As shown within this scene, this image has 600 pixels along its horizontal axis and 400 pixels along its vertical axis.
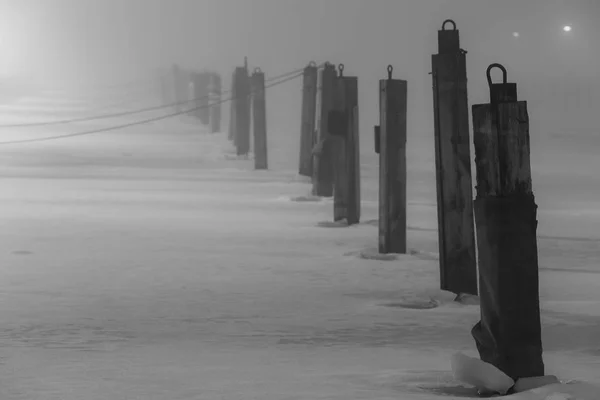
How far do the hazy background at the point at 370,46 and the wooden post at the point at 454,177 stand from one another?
14.9 m

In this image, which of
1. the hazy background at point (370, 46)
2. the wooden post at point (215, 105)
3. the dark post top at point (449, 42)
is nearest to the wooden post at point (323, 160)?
the dark post top at point (449, 42)

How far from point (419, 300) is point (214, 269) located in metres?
2.14

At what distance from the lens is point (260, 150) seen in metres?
22.6

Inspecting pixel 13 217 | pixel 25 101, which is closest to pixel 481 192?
pixel 13 217

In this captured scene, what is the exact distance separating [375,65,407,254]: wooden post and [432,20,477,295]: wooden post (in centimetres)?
151

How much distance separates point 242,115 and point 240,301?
16.8 metres

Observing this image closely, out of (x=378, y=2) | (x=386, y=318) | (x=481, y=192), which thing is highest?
(x=378, y=2)

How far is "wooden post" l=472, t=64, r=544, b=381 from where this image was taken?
6.27 metres

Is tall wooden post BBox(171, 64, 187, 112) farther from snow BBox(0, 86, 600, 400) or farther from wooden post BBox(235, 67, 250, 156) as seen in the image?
snow BBox(0, 86, 600, 400)

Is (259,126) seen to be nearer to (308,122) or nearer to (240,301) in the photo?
(308,122)

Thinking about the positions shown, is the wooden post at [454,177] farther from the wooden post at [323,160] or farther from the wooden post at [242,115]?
the wooden post at [242,115]

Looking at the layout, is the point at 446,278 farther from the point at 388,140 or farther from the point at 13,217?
the point at 13,217

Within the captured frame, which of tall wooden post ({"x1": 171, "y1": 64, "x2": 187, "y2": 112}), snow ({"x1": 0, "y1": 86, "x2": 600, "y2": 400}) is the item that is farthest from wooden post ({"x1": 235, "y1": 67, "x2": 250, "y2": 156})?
tall wooden post ({"x1": 171, "y1": 64, "x2": 187, "y2": 112})

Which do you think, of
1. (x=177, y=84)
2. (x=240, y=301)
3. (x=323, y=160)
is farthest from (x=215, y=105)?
(x=240, y=301)
